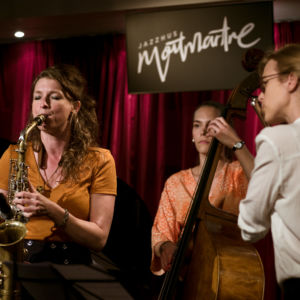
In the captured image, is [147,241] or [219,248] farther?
[147,241]

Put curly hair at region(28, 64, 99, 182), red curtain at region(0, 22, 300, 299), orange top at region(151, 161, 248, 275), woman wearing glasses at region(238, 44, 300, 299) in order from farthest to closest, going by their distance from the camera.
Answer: red curtain at region(0, 22, 300, 299)
orange top at region(151, 161, 248, 275)
curly hair at region(28, 64, 99, 182)
woman wearing glasses at region(238, 44, 300, 299)

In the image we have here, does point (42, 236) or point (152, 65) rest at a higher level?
point (152, 65)

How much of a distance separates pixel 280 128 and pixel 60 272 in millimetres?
804

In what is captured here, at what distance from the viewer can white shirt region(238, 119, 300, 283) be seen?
121cm

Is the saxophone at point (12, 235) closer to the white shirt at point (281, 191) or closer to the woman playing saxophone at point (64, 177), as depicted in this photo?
the woman playing saxophone at point (64, 177)

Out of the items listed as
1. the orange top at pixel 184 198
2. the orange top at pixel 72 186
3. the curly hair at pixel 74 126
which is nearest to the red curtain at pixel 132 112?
the orange top at pixel 184 198

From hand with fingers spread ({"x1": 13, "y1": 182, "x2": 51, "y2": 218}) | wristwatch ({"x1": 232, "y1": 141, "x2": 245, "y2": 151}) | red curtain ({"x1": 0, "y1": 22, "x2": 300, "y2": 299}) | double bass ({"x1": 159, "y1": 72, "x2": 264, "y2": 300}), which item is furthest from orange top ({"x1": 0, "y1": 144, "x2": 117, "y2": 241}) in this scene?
red curtain ({"x1": 0, "y1": 22, "x2": 300, "y2": 299})

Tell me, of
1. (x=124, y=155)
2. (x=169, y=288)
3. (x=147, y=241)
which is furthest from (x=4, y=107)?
(x=169, y=288)

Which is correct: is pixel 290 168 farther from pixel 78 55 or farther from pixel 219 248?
pixel 78 55

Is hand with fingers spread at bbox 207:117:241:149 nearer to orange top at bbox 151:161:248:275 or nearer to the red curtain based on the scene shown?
orange top at bbox 151:161:248:275

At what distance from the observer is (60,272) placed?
1554mm

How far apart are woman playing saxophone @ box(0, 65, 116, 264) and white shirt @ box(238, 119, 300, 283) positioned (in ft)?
2.45

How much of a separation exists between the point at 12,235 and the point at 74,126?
56cm

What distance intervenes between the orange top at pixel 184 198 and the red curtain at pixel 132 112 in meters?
0.82
